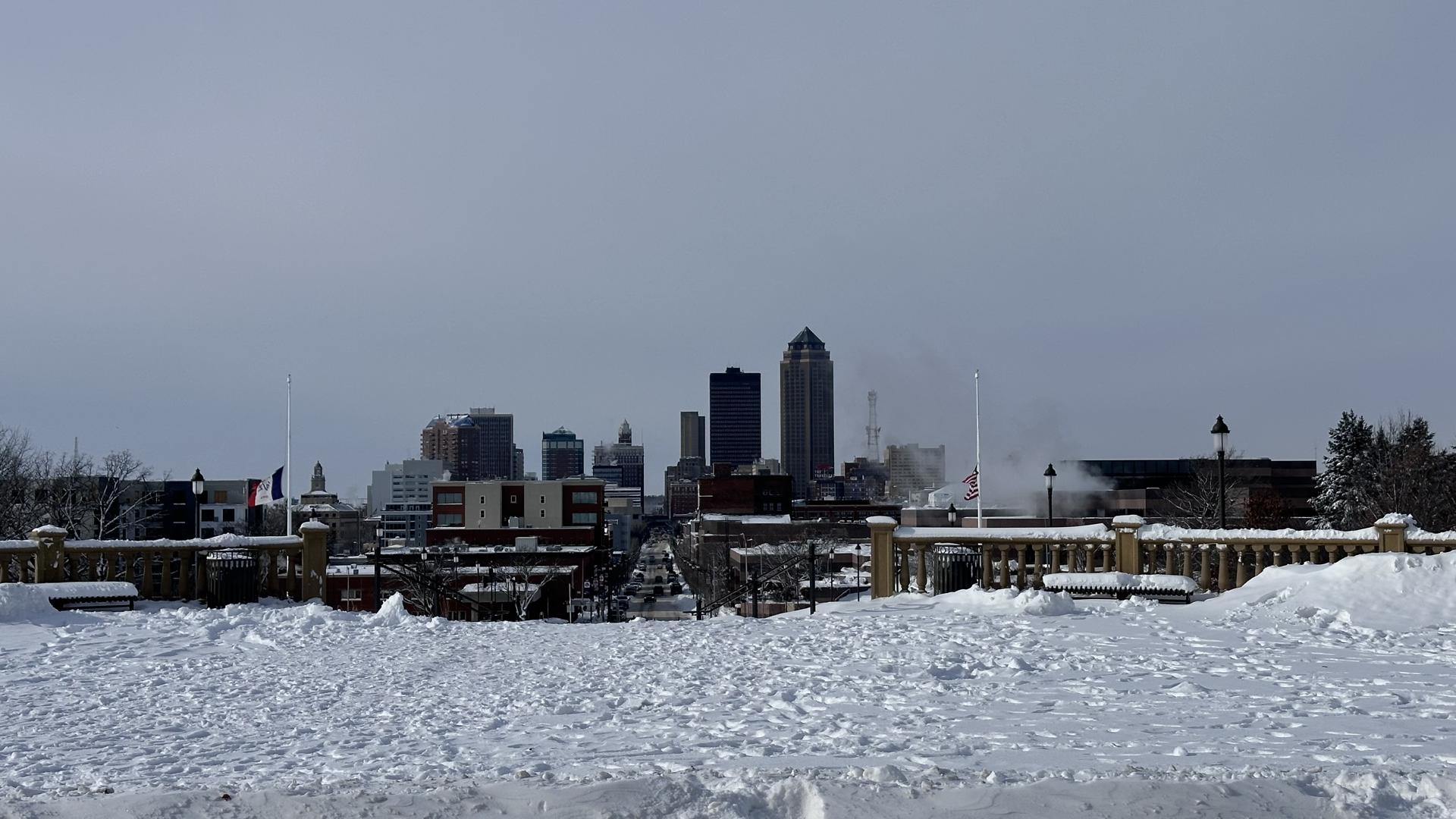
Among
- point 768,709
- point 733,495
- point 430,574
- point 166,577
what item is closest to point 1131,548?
point 768,709

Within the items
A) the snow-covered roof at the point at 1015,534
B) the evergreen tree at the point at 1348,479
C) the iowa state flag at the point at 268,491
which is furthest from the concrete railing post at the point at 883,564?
the evergreen tree at the point at 1348,479

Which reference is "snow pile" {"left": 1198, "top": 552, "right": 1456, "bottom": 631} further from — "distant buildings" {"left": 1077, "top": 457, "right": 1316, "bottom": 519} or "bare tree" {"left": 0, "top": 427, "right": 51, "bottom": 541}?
"distant buildings" {"left": 1077, "top": 457, "right": 1316, "bottom": 519}

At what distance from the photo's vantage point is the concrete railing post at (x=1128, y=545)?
1686 cm

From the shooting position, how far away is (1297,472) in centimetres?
12188

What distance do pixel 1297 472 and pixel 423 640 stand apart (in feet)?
417

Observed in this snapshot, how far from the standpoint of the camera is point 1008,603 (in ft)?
49.7

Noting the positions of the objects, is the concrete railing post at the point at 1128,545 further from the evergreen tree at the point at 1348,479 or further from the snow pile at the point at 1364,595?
the evergreen tree at the point at 1348,479

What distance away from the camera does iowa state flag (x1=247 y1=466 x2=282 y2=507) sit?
84.9 feet

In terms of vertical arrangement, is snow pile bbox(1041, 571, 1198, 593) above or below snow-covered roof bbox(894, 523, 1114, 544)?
below

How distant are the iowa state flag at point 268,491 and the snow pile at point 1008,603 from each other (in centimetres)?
1697

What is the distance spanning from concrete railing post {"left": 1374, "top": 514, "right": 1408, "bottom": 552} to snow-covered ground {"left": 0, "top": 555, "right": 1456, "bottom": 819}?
1.05 m

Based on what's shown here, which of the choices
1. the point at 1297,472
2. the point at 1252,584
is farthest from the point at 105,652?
the point at 1297,472

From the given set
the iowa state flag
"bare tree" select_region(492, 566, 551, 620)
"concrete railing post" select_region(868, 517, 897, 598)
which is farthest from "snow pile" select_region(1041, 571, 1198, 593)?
"bare tree" select_region(492, 566, 551, 620)

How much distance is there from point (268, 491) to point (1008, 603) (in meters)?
18.4
